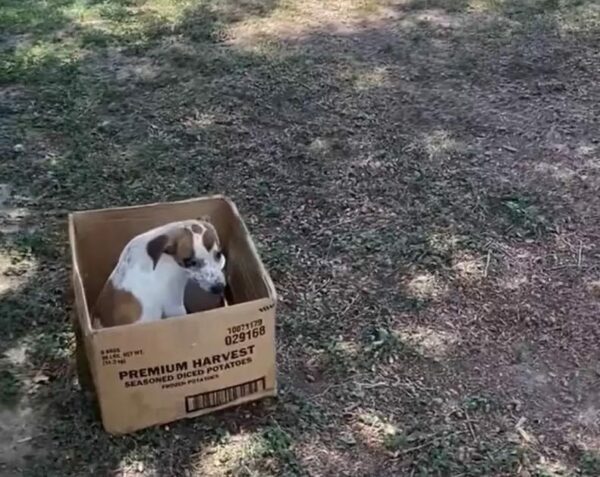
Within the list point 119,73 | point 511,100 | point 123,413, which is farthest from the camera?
point 119,73

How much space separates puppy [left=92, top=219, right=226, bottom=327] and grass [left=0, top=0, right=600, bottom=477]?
0.25 metres

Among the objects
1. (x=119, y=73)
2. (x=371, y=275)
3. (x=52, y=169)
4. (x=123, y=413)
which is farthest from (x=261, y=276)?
Answer: (x=119, y=73)

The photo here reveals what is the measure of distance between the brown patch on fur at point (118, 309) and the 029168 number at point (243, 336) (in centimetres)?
23

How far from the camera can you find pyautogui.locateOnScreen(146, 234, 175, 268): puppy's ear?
2.06 meters

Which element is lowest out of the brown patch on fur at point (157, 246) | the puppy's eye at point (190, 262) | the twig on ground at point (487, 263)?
the twig on ground at point (487, 263)

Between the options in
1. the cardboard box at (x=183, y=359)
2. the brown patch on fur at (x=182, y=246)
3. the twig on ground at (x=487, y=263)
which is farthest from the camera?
the twig on ground at (x=487, y=263)

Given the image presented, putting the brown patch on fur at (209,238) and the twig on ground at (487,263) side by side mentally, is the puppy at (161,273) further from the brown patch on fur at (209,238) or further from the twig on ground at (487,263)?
the twig on ground at (487,263)

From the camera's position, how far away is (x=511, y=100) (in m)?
3.54

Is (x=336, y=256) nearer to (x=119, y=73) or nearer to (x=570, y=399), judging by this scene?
(x=570, y=399)

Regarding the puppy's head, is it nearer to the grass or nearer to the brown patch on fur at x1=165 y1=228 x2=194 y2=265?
the brown patch on fur at x1=165 y1=228 x2=194 y2=265

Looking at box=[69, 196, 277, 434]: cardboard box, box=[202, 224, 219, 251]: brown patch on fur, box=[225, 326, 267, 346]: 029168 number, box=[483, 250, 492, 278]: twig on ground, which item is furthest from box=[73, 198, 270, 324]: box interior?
box=[483, 250, 492, 278]: twig on ground

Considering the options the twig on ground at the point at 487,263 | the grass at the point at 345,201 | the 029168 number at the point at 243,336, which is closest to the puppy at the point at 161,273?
the 029168 number at the point at 243,336

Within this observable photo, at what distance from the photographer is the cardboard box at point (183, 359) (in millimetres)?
1917

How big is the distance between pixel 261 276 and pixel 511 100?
5.86ft
